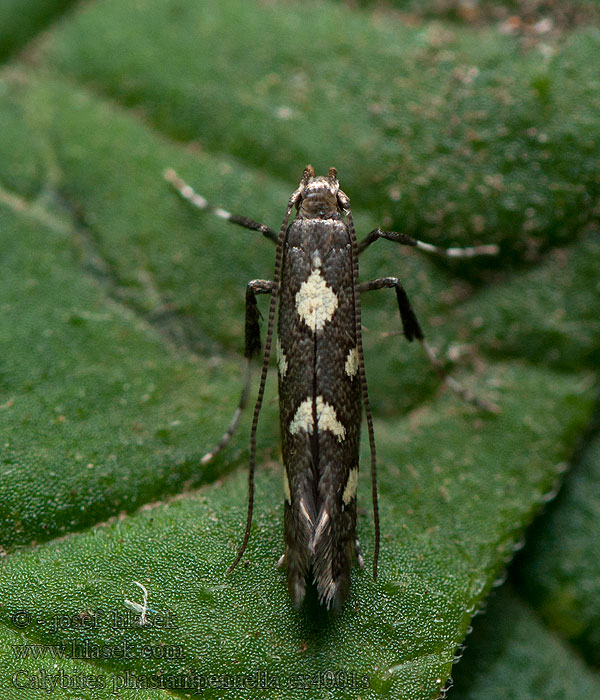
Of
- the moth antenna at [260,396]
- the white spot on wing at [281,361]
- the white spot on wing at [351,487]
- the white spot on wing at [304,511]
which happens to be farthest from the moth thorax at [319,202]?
the white spot on wing at [304,511]

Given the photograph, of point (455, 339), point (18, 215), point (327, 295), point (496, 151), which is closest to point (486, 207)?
point (496, 151)

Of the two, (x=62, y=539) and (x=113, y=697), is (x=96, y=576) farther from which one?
(x=113, y=697)

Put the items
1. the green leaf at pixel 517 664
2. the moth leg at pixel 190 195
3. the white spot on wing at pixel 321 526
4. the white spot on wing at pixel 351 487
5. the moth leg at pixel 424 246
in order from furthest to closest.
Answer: the moth leg at pixel 190 195, the moth leg at pixel 424 246, the green leaf at pixel 517 664, the white spot on wing at pixel 351 487, the white spot on wing at pixel 321 526

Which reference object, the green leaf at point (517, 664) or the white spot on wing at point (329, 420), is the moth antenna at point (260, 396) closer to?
the white spot on wing at point (329, 420)

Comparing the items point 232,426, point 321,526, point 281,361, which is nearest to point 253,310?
point 281,361

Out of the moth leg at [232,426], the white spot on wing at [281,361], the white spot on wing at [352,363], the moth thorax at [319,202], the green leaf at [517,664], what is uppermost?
the moth thorax at [319,202]

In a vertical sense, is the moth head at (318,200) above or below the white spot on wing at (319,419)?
above
